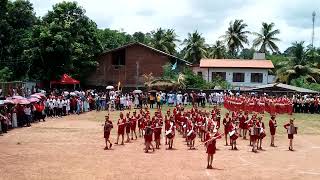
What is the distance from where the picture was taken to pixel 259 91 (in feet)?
192

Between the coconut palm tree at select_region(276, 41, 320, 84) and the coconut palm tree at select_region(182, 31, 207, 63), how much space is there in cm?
1636

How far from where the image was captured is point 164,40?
84.1m

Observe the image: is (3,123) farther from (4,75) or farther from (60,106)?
(4,75)

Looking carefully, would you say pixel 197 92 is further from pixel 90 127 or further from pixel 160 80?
pixel 90 127

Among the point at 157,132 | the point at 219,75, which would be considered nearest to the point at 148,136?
the point at 157,132

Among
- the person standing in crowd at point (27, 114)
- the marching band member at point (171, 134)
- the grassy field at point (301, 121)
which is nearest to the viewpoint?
the marching band member at point (171, 134)

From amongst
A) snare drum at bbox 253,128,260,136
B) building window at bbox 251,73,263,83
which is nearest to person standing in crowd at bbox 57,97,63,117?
snare drum at bbox 253,128,260,136

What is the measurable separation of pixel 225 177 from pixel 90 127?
58.9ft

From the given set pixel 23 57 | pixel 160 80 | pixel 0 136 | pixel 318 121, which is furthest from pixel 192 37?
pixel 0 136

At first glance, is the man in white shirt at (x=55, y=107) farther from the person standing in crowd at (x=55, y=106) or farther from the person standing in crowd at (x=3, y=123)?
the person standing in crowd at (x=3, y=123)

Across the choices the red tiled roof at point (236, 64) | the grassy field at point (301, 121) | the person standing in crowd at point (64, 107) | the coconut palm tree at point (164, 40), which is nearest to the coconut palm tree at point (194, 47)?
the coconut palm tree at point (164, 40)

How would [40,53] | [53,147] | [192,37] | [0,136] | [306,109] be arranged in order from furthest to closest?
[192,37], [40,53], [306,109], [0,136], [53,147]

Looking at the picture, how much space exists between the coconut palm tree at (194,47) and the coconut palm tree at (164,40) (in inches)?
85.6

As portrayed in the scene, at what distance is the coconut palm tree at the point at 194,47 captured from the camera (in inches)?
3376
